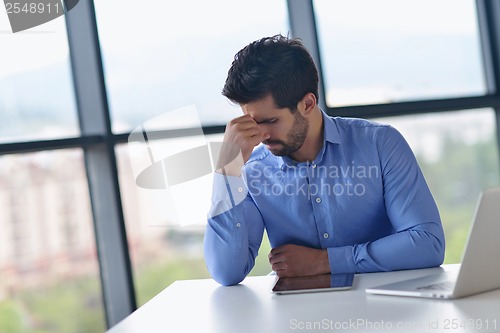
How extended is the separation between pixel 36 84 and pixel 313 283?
175 cm

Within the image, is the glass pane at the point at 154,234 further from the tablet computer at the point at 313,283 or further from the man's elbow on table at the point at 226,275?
the tablet computer at the point at 313,283

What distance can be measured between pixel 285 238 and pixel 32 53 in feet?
4.88

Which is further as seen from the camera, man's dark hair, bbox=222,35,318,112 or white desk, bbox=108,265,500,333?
man's dark hair, bbox=222,35,318,112

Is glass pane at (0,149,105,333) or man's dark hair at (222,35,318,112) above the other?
man's dark hair at (222,35,318,112)

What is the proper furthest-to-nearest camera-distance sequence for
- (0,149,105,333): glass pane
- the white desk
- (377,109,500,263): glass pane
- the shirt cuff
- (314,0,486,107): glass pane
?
(377,109,500,263): glass pane, (314,0,486,107): glass pane, (0,149,105,333): glass pane, the shirt cuff, the white desk

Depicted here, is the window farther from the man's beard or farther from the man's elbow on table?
the man's elbow on table

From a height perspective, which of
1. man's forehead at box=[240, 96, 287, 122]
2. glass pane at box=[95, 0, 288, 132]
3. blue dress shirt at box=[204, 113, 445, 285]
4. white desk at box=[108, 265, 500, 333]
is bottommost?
white desk at box=[108, 265, 500, 333]

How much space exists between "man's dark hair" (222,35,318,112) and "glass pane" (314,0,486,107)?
1.19m

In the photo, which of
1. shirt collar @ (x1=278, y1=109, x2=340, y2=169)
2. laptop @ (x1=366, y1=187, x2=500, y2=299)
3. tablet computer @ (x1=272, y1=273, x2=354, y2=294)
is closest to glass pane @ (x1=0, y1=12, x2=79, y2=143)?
shirt collar @ (x1=278, y1=109, x2=340, y2=169)

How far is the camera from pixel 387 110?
3812mm

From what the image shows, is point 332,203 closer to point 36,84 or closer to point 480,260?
point 480,260

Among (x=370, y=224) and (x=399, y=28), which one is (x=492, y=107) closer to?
(x=399, y=28)

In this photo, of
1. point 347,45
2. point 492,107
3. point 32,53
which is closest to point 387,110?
point 347,45

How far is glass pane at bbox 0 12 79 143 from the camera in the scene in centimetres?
315
